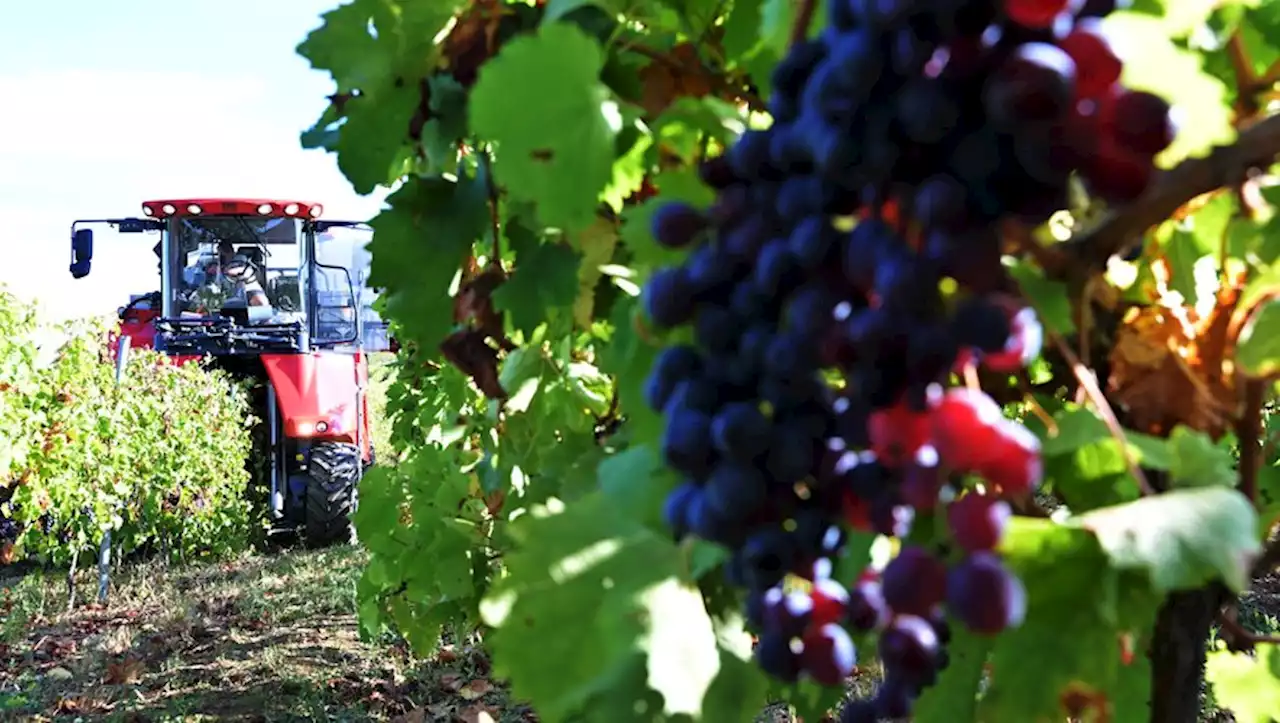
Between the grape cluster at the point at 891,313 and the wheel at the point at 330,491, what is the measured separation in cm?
855

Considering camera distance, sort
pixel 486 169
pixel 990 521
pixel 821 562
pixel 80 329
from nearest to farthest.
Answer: pixel 990 521 → pixel 821 562 → pixel 486 169 → pixel 80 329

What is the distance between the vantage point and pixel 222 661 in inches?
231

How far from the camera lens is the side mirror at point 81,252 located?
875cm

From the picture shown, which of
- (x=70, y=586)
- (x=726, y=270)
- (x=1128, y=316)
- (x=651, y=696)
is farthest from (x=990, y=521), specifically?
(x=70, y=586)

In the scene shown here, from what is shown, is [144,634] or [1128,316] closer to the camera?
[1128,316]

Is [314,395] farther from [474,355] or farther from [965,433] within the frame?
[965,433]

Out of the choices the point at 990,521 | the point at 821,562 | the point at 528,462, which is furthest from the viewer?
the point at 528,462

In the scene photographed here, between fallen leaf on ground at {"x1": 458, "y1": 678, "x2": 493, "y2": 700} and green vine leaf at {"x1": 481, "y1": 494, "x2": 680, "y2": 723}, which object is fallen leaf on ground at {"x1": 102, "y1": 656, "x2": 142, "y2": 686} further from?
green vine leaf at {"x1": 481, "y1": 494, "x2": 680, "y2": 723}

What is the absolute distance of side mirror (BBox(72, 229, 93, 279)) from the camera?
8.75 m

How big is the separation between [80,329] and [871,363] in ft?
28.6

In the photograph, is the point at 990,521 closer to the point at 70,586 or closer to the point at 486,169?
the point at 486,169

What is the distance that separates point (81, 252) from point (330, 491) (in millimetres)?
2660

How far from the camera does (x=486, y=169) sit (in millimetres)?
1538

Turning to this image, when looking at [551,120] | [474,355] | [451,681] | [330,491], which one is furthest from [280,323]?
[551,120]
